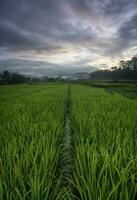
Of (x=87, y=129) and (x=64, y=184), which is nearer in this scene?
(x=64, y=184)

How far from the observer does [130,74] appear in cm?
5822

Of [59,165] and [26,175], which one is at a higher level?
[26,175]

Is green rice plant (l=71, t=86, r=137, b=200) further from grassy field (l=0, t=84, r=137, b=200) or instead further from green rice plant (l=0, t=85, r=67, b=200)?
green rice plant (l=0, t=85, r=67, b=200)

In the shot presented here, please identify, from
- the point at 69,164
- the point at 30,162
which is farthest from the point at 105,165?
the point at 69,164

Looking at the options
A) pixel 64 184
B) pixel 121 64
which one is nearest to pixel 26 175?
pixel 64 184

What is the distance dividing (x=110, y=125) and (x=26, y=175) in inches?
84.5

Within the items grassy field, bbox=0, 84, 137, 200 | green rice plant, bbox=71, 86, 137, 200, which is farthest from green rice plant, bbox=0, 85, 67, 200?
green rice plant, bbox=71, 86, 137, 200

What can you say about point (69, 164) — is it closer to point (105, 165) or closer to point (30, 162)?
point (30, 162)

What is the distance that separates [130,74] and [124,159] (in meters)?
59.0

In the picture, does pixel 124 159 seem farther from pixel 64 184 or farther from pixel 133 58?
pixel 133 58

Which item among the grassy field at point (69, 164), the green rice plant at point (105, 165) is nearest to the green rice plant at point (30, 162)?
the grassy field at point (69, 164)

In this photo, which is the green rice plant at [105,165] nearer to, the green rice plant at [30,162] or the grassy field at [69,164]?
the grassy field at [69,164]

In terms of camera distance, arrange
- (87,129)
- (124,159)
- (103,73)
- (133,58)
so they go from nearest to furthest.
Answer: (124,159), (87,129), (133,58), (103,73)

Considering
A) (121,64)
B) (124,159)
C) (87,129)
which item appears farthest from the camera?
(121,64)
